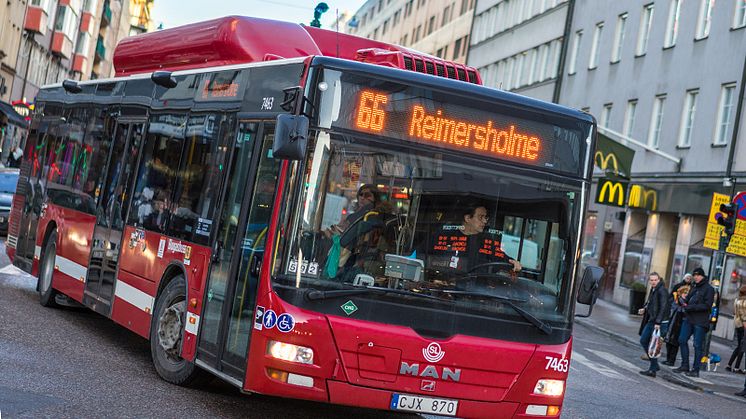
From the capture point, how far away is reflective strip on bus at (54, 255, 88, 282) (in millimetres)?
14631

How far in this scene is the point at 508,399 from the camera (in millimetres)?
9664

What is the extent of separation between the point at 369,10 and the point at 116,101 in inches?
4018

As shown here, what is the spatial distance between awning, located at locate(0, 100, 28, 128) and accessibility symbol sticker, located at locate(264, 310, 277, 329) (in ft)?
152

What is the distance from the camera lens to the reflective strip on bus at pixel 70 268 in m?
14.6

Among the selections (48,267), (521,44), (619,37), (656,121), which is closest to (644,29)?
(619,37)

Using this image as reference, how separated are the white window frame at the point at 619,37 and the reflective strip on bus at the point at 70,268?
33.6 meters

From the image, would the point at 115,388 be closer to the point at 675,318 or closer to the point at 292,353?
the point at 292,353

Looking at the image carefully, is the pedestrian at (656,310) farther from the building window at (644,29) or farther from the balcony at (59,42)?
the balcony at (59,42)

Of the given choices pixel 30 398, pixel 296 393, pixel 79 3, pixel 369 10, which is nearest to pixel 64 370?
pixel 30 398

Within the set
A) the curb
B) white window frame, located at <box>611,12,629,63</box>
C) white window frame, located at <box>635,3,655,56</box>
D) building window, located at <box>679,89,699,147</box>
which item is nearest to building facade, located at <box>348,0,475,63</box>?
white window frame, located at <box>611,12,629,63</box>

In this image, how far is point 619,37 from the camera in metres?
47.0

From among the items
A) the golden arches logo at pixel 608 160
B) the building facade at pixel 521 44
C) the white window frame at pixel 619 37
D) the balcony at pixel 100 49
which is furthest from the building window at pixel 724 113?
the balcony at pixel 100 49

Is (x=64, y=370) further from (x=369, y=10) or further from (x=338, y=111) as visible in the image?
(x=369, y=10)

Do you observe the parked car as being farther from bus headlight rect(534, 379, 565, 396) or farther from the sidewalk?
bus headlight rect(534, 379, 565, 396)
